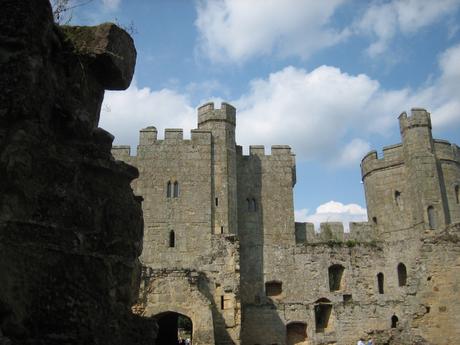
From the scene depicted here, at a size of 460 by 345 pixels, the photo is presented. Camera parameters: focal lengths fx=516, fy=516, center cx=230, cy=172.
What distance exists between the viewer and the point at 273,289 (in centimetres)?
3008

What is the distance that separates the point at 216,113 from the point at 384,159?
40.2 feet

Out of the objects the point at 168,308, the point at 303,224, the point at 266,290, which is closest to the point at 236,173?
the point at 303,224

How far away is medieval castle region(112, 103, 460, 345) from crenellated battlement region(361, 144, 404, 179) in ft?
0.23

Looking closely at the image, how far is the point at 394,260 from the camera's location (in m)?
29.5

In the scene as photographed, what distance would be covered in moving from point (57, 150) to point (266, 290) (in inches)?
1087

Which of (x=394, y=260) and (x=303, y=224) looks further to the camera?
(x=303, y=224)

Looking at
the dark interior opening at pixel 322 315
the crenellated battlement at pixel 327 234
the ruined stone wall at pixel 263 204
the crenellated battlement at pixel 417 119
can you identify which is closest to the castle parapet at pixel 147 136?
the ruined stone wall at pixel 263 204

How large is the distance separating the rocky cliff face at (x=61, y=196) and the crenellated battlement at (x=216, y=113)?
28.7m

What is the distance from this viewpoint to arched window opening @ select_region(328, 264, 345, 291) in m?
29.2

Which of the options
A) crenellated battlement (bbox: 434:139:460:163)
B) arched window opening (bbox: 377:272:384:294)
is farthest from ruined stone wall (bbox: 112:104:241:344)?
crenellated battlement (bbox: 434:139:460:163)

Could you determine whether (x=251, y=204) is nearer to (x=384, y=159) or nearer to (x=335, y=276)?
(x=335, y=276)

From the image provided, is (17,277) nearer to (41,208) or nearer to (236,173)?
(41,208)

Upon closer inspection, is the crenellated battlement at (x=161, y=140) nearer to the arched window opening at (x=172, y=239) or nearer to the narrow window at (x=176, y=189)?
the narrow window at (x=176, y=189)

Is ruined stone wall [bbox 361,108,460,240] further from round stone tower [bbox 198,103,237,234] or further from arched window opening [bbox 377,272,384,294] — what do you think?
round stone tower [bbox 198,103,237,234]
